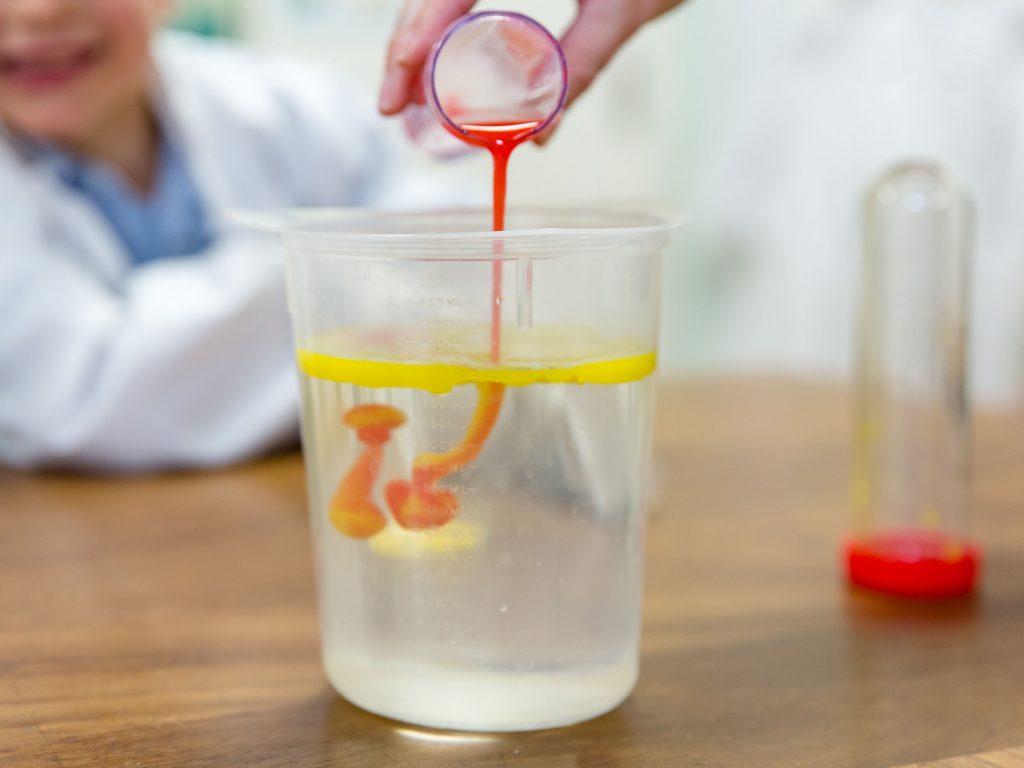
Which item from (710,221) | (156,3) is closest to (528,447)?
(156,3)

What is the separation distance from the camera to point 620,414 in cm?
47

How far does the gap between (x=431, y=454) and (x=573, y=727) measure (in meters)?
0.12

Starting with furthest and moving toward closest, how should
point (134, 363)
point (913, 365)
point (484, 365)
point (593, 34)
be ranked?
point (134, 363) < point (913, 365) < point (593, 34) < point (484, 365)

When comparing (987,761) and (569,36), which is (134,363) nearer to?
(569,36)

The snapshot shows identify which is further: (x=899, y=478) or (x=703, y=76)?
(x=703, y=76)

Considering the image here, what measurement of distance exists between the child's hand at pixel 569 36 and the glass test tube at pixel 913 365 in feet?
0.65

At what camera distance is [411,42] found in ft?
1.65

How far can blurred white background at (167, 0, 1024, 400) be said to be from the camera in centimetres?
178

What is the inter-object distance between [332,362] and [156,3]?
2.36 feet

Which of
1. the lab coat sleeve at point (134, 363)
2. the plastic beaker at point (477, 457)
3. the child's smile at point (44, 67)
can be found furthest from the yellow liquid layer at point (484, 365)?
the child's smile at point (44, 67)

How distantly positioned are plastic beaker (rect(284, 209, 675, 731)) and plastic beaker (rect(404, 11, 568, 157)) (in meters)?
0.05

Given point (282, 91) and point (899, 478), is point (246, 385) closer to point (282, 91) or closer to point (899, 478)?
point (282, 91)

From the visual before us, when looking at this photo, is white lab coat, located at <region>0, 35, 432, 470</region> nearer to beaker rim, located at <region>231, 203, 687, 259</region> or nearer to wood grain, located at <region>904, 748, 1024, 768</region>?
beaker rim, located at <region>231, 203, 687, 259</region>

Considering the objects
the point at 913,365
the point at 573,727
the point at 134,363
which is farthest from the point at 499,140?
the point at 134,363
